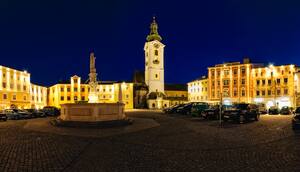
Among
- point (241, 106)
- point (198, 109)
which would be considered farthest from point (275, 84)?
point (241, 106)

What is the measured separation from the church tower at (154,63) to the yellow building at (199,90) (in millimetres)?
13396

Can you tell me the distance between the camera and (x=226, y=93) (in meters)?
69.5

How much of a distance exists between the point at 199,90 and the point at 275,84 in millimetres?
33723

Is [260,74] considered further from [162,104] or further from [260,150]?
[260,150]

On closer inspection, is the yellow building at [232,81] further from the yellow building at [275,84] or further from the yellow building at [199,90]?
the yellow building at [199,90]

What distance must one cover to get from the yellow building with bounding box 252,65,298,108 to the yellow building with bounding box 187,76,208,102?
2244cm

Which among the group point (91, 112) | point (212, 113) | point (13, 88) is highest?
point (13, 88)

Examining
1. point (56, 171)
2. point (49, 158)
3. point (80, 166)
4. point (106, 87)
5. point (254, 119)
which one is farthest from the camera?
point (106, 87)

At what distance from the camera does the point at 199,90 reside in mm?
90750

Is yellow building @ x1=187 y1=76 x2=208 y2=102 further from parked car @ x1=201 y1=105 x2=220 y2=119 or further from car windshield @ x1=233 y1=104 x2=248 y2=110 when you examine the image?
car windshield @ x1=233 y1=104 x2=248 y2=110

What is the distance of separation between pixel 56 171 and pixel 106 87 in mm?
89554

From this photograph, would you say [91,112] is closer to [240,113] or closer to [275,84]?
[240,113]

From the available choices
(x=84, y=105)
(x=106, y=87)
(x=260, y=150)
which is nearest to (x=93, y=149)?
(x=260, y=150)

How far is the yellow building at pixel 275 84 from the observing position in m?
61.0
